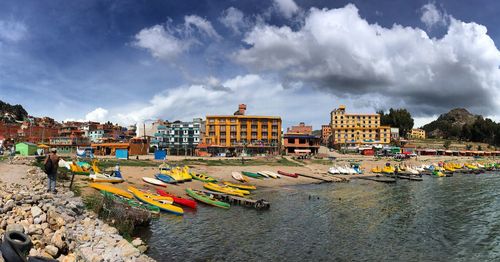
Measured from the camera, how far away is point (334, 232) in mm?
26031

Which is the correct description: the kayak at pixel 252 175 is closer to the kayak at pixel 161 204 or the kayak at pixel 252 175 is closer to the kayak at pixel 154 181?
the kayak at pixel 154 181

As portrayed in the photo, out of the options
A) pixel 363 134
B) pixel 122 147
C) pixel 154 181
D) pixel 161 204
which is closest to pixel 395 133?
pixel 363 134

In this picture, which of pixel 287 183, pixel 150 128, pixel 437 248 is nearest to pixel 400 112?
pixel 150 128

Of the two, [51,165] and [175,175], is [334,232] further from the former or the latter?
[175,175]

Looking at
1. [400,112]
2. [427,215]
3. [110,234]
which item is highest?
[400,112]

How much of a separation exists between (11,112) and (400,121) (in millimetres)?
201376

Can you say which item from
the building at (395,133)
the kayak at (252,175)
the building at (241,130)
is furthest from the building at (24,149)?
the building at (395,133)

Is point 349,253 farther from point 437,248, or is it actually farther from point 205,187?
point 205,187

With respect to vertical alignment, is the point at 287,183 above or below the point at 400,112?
below

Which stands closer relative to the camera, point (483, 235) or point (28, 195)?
point (28, 195)

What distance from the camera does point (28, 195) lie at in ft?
55.7

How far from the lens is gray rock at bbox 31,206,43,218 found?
49.0ft

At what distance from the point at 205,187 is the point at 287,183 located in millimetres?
18315

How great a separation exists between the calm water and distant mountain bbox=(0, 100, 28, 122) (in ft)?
573
